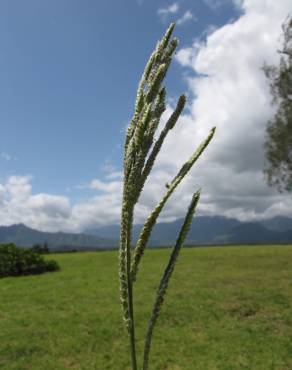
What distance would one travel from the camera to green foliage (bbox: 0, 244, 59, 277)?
3198cm

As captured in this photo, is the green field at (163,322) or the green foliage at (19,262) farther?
the green foliage at (19,262)

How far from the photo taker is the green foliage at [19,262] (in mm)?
31984

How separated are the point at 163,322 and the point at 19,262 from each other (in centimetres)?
1947

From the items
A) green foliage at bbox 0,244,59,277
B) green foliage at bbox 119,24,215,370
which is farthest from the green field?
green foliage at bbox 119,24,215,370

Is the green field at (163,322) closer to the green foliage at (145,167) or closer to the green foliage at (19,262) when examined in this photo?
the green foliage at (19,262)

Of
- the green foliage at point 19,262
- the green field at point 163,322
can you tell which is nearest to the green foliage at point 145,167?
the green field at point 163,322

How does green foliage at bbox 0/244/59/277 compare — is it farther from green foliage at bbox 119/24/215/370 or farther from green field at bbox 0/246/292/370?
green foliage at bbox 119/24/215/370

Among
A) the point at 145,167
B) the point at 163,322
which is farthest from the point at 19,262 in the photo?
the point at 145,167

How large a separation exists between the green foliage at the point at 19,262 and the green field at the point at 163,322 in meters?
4.06

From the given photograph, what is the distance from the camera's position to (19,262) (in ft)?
107

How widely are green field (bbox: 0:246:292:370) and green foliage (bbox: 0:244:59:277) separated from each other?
4.06 metres

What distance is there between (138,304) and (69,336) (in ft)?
17.2

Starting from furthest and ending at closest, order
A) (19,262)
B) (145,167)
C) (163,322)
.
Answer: (19,262) < (163,322) < (145,167)

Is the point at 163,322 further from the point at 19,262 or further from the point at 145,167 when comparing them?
the point at 19,262
